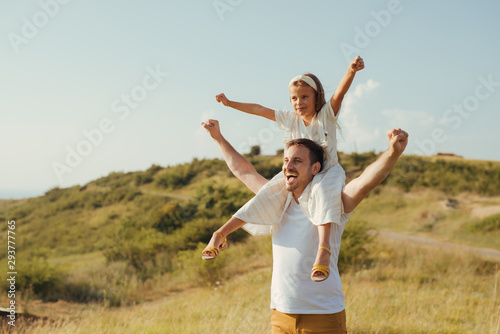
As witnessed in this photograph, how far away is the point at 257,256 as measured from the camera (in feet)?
46.6

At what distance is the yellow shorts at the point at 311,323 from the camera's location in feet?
7.41

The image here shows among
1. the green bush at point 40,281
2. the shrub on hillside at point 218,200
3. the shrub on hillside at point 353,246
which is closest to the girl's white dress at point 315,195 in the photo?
the shrub on hillside at point 353,246

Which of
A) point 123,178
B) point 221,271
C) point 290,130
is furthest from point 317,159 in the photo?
point 123,178

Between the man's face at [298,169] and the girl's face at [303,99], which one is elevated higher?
the girl's face at [303,99]

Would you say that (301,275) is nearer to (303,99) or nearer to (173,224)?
(303,99)

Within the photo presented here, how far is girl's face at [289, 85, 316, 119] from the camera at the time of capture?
2.96 meters

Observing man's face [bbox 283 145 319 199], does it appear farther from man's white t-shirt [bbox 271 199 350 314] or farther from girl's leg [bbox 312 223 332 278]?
girl's leg [bbox 312 223 332 278]

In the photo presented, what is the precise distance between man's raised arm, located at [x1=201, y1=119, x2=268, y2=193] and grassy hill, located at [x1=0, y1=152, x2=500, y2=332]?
8.76 m

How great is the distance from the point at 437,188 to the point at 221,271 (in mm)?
24631

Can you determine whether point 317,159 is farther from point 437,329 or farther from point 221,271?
point 221,271

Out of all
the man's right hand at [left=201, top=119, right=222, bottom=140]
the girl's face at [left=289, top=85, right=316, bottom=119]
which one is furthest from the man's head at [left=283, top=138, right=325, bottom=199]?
the man's right hand at [left=201, top=119, right=222, bottom=140]

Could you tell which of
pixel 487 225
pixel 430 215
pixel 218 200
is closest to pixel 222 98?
pixel 218 200

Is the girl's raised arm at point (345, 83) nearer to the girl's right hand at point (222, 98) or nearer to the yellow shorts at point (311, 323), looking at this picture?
the girl's right hand at point (222, 98)

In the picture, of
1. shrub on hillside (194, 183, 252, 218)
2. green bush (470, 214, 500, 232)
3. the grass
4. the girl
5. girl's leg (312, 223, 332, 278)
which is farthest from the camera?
green bush (470, 214, 500, 232)
